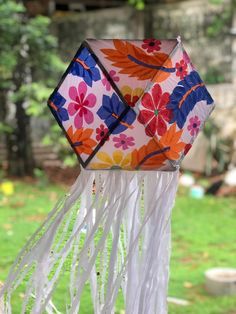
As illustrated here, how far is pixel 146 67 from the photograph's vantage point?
110 centimetres

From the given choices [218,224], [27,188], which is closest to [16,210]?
[27,188]

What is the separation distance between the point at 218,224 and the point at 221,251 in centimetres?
75

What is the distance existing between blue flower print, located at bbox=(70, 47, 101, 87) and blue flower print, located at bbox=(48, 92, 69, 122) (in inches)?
2.2

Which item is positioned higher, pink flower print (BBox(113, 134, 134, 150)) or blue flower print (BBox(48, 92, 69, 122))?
blue flower print (BBox(48, 92, 69, 122))

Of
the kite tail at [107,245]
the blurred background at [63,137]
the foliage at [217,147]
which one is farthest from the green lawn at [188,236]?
the kite tail at [107,245]

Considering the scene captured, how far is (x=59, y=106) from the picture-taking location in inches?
44.8

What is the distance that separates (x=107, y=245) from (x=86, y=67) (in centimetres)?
35

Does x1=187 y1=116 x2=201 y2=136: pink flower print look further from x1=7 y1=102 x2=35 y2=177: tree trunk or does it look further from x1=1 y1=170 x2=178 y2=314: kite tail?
x1=7 y1=102 x2=35 y2=177: tree trunk

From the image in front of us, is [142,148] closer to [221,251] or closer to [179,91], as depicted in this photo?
[179,91]

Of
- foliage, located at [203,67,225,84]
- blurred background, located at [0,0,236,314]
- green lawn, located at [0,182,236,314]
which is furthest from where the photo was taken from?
foliage, located at [203,67,225,84]

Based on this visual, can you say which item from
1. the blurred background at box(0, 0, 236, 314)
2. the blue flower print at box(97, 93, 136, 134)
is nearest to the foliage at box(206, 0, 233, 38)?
the blurred background at box(0, 0, 236, 314)

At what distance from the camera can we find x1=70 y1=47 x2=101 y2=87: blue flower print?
3.64 feet

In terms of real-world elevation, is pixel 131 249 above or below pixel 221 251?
above

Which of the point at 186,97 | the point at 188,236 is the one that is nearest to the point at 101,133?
the point at 186,97
